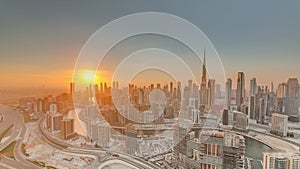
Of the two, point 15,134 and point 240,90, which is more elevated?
point 240,90

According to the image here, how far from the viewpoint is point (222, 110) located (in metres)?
1.55

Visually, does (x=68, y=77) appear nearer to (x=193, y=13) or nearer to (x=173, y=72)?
(x=173, y=72)

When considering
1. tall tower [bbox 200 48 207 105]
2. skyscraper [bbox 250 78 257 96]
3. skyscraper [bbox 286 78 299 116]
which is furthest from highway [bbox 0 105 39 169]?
skyscraper [bbox 286 78 299 116]

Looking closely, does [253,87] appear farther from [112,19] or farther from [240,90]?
[112,19]

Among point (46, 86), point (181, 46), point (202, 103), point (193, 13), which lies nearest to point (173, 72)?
point (181, 46)

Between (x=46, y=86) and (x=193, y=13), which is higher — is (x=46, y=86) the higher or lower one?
the lower one

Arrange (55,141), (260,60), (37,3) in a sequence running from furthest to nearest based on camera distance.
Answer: (55,141) < (37,3) < (260,60)

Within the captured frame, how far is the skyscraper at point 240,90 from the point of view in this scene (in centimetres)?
152

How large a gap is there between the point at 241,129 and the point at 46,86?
1405 millimetres

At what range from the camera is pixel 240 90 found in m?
1.53

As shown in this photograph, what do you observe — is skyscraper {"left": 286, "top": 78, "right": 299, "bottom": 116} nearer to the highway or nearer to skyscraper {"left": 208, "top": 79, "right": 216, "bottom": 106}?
skyscraper {"left": 208, "top": 79, "right": 216, "bottom": 106}

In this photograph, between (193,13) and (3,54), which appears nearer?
(193,13)

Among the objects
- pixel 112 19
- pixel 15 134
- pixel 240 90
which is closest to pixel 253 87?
pixel 240 90

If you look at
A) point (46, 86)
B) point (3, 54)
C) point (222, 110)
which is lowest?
point (222, 110)
